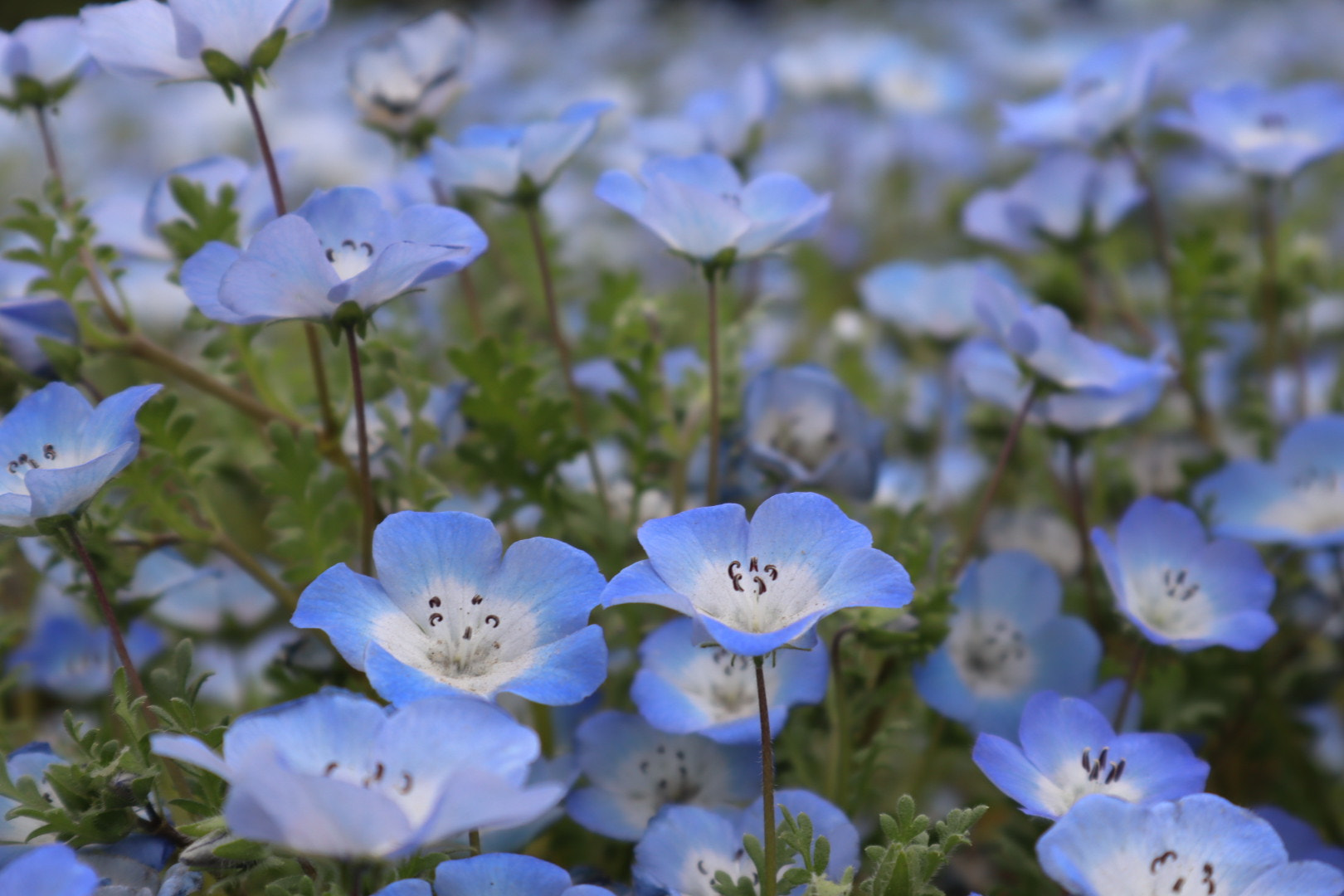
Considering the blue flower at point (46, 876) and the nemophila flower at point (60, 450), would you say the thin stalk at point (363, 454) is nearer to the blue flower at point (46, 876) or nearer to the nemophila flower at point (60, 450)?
the nemophila flower at point (60, 450)

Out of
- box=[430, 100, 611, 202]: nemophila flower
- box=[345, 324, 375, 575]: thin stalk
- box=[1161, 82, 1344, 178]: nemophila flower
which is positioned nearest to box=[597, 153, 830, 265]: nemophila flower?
box=[430, 100, 611, 202]: nemophila flower

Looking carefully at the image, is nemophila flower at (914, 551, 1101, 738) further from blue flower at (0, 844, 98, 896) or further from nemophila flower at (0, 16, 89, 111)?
nemophila flower at (0, 16, 89, 111)

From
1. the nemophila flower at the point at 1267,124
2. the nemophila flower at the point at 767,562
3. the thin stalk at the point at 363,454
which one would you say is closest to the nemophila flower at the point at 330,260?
the thin stalk at the point at 363,454

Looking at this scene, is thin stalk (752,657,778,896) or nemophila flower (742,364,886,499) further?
nemophila flower (742,364,886,499)

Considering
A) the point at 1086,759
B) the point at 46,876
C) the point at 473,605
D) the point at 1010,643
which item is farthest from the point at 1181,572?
the point at 46,876

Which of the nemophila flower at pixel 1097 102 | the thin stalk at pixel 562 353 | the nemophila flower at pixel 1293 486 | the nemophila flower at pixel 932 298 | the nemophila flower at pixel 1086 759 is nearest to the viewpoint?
the nemophila flower at pixel 1086 759

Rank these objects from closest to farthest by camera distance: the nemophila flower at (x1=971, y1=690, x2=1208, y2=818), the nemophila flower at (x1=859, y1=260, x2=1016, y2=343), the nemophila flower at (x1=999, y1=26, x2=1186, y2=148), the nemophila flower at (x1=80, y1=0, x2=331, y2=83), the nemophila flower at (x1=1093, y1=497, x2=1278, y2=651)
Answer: the nemophila flower at (x1=971, y1=690, x2=1208, y2=818) → the nemophila flower at (x1=80, y1=0, x2=331, y2=83) → the nemophila flower at (x1=1093, y1=497, x2=1278, y2=651) → the nemophila flower at (x1=999, y1=26, x2=1186, y2=148) → the nemophila flower at (x1=859, y1=260, x2=1016, y2=343)

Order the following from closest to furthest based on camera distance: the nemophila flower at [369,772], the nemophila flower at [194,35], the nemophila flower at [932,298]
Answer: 1. the nemophila flower at [369,772]
2. the nemophila flower at [194,35]
3. the nemophila flower at [932,298]
